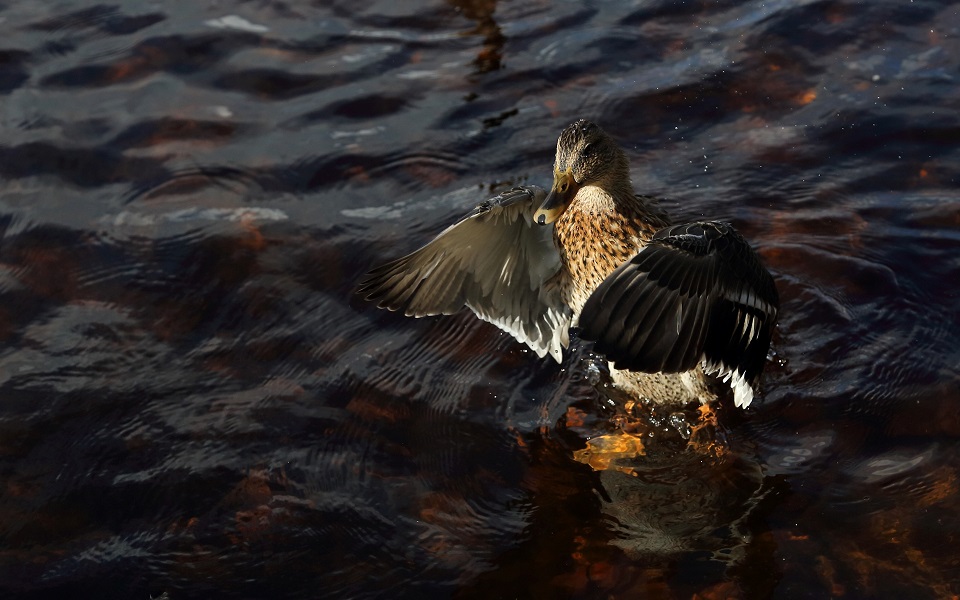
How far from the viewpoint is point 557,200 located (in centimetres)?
A: 502

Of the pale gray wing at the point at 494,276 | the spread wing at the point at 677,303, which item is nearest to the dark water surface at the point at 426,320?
the pale gray wing at the point at 494,276

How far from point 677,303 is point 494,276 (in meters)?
1.35

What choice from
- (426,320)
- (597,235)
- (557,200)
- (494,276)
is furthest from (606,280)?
(426,320)

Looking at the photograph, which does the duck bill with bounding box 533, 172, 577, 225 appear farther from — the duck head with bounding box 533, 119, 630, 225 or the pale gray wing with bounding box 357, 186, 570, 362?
the pale gray wing with bounding box 357, 186, 570, 362

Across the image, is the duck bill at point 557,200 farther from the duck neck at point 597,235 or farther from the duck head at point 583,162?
the duck neck at point 597,235

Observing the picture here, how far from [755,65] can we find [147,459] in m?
5.07

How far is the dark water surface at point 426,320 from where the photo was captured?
4.73m

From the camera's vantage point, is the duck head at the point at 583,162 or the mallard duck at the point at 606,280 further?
the duck head at the point at 583,162

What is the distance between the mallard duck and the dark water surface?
330mm

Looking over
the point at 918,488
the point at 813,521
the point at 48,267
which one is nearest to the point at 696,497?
the point at 813,521

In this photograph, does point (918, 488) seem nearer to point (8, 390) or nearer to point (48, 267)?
point (8, 390)

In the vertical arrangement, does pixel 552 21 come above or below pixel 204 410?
above

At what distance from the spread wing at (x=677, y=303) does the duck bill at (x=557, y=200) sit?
0.53 m

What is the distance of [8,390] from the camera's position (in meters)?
5.59
